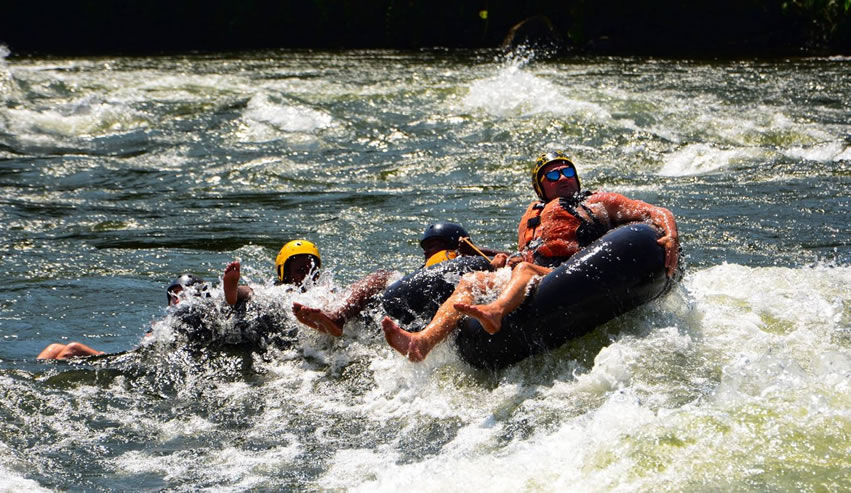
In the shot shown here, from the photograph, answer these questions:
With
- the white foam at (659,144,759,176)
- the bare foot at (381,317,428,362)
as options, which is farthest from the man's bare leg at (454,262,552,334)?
the white foam at (659,144,759,176)

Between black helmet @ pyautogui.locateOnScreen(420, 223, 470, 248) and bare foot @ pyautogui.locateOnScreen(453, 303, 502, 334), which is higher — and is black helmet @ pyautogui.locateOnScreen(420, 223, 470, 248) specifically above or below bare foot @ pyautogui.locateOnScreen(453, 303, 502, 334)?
above

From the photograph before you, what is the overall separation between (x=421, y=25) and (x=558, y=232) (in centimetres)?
2190

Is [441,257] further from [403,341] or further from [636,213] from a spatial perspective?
[636,213]

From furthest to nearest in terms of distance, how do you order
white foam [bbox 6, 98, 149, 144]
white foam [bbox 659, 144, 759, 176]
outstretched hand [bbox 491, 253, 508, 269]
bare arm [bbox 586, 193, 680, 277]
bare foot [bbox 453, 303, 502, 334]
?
white foam [bbox 6, 98, 149, 144], white foam [bbox 659, 144, 759, 176], outstretched hand [bbox 491, 253, 508, 269], bare arm [bbox 586, 193, 680, 277], bare foot [bbox 453, 303, 502, 334]

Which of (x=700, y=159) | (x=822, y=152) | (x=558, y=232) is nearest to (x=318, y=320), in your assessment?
(x=558, y=232)

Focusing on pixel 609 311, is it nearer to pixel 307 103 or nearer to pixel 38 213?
pixel 38 213

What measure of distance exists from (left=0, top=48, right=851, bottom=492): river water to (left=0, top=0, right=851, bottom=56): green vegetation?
4.72 meters

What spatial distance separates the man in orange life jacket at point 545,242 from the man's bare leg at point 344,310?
0.82 metres

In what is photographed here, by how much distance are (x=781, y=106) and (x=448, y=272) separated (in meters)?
10.6

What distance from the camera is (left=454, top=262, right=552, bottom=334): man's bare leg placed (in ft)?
19.1

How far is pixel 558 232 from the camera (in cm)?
684

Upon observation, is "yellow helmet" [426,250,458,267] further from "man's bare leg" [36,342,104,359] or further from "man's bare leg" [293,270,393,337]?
"man's bare leg" [36,342,104,359]

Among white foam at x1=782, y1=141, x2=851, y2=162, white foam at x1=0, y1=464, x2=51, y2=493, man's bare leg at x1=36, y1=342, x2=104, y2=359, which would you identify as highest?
man's bare leg at x1=36, y1=342, x2=104, y2=359

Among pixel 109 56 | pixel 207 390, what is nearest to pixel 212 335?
pixel 207 390
